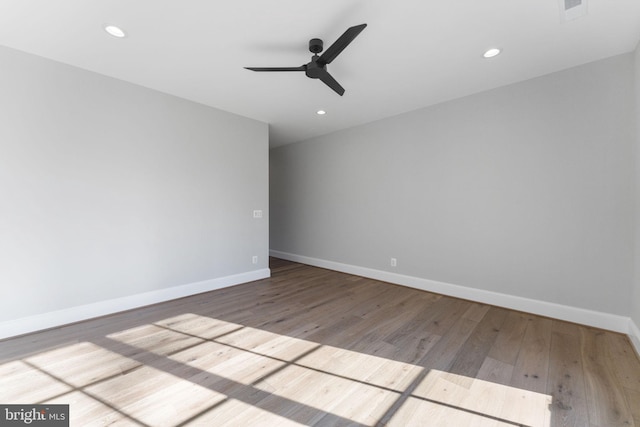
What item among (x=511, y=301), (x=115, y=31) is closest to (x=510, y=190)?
(x=511, y=301)

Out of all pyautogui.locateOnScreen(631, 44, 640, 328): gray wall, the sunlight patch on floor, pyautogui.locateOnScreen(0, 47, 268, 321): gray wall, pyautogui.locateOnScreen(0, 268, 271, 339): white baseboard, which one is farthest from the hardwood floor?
pyautogui.locateOnScreen(0, 47, 268, 321): gray wall

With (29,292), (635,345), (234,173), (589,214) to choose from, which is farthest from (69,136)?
(635,345)

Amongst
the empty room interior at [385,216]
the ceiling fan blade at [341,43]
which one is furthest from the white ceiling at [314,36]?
the ceiling fan blade at [341,43]

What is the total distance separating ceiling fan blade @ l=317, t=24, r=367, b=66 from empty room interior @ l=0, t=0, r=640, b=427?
1cm

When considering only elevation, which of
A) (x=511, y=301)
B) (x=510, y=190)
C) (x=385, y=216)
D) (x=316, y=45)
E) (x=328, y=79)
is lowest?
(x=511, y=301)

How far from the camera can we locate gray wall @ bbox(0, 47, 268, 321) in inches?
93.0

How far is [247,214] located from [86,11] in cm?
278

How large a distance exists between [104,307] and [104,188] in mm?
1317

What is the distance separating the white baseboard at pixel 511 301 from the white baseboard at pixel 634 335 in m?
0.08

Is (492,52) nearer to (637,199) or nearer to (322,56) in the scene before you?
(322,56)

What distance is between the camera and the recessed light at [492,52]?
7.79 feet

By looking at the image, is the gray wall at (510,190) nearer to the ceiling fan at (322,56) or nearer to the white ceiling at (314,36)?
the white ceiling at (314,36)

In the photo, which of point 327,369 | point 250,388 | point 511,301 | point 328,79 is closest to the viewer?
point 250,388

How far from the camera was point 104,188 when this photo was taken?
2811 mm
